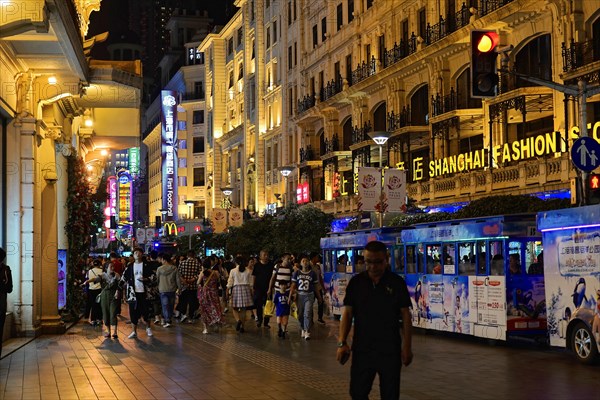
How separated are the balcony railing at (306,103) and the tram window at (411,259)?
3733 centimetres

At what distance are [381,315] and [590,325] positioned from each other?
27.0ft

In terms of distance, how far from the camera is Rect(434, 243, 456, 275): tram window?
2152cm

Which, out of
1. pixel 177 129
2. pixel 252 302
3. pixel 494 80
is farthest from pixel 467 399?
pixel 177 129

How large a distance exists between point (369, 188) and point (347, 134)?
25137 millimetres

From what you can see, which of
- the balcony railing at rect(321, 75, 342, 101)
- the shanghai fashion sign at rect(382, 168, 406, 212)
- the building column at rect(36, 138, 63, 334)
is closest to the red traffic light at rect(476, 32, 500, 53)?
the building column at rect(36, 138, 63, 334)

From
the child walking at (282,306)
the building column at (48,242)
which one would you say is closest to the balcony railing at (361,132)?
the child walking at (282,306)

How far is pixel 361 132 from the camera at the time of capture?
52.9m

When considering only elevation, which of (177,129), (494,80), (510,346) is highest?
(177,129)

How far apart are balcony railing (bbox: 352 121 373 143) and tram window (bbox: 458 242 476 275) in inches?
1216

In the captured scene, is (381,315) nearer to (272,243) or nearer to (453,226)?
(453,226)

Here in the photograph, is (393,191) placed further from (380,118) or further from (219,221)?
(219,221)

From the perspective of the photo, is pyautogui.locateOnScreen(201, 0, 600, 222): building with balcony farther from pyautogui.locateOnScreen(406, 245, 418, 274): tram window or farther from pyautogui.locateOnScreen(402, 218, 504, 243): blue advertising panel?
pyautogui.locateOnScreen(406, 245, 418, 274): tram window

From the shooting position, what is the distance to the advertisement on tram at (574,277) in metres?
15.7

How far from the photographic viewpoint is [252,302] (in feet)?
80.1
